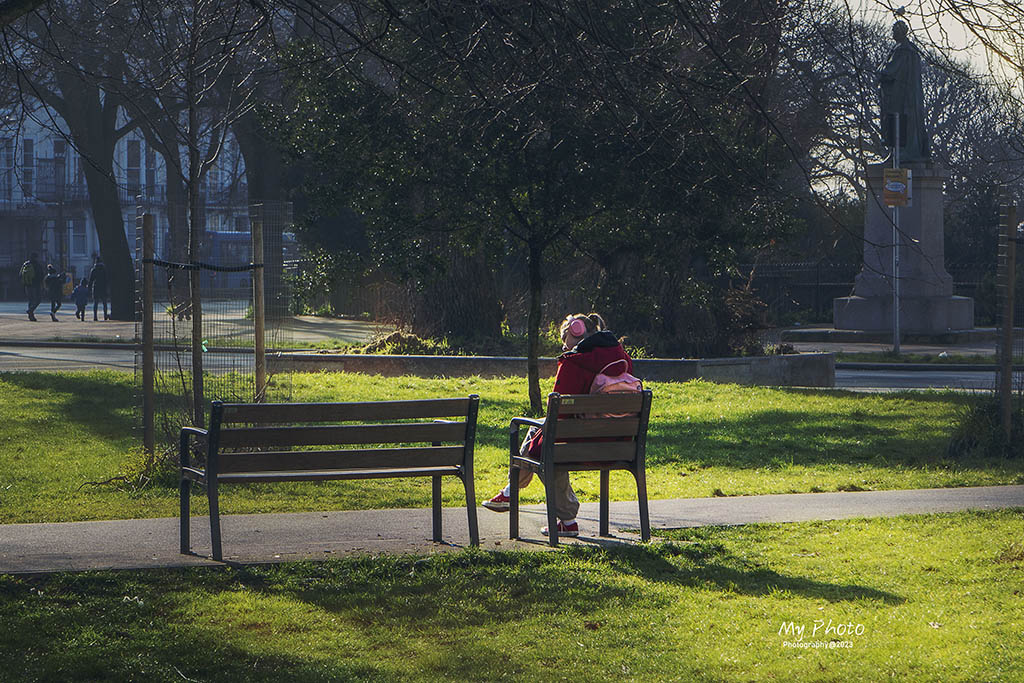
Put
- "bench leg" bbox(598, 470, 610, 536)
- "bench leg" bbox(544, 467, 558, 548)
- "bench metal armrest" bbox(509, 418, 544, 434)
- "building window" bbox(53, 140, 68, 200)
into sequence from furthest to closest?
"building window" bbox(53, 140, 68, 200)
"bench leg" bbox(598, 470, 610, 536)
"bench metal armrest" bbox(509, 418, 544, 434)
"bench leg" bbox(544, 467, 558, 548)

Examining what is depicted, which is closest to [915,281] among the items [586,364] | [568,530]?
[586,364]

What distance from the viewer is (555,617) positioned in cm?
573

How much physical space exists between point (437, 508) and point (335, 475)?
0.77m

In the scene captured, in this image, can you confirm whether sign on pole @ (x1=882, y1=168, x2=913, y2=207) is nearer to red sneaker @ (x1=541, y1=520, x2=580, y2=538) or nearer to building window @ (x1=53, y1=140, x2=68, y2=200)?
red sneaker @ (x1=541, y1=520, x2=580, y2=538)

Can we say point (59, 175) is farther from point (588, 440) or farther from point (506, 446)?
point (588, 440)

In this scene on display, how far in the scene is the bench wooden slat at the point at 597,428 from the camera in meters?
7.21

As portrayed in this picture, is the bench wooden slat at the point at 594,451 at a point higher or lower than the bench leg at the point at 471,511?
higher

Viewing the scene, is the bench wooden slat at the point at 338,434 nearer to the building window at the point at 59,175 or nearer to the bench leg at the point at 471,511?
the bench leg at the point at 471,511

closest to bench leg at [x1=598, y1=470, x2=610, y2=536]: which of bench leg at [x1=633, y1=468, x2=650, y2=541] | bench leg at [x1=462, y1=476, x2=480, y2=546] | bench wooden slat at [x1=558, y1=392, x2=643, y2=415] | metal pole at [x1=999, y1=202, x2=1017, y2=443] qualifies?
bench leg at [x1=633, y1=468, x2=650, y2=541]

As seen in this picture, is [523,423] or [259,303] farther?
[259,303]

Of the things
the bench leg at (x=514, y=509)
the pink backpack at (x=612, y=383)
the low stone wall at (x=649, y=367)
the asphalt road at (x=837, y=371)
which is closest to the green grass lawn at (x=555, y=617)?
the bench leg at (x=514, y=509)

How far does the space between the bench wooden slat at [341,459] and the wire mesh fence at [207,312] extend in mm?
3279

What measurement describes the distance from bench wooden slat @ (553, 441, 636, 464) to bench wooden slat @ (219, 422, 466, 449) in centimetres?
56

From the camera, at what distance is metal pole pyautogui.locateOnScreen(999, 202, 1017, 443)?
11.1 metres
